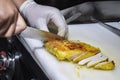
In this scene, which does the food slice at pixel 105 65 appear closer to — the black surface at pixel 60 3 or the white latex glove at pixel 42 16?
the white latex glove at pixel 42 16

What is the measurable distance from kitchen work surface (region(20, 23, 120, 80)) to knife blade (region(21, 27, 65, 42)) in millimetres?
38

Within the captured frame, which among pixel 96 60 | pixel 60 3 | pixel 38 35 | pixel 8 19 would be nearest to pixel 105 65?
pixel 96 60

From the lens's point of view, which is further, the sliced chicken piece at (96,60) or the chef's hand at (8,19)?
the sliced chicken piece at (96,60)

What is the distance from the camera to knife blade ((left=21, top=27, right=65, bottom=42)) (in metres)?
0.81

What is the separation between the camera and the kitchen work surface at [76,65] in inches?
31.7

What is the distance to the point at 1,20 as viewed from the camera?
0.57m

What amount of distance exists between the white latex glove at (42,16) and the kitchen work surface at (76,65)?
0.07m

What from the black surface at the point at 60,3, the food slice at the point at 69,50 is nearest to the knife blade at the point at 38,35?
the food slice at the point at 69,50

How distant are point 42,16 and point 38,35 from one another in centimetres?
16

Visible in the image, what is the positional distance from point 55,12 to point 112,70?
323 mm

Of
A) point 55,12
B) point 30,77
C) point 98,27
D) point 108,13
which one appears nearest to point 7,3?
point 30,77

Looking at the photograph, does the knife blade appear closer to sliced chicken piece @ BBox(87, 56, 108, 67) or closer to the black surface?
sliced chicken piece @ BBox(87, 56, 108, 67)

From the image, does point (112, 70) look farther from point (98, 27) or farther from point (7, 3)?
point (7, 3)

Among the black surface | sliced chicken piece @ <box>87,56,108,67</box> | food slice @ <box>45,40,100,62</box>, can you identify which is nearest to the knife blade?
food slice @ <box>45,40,100,62</box>
